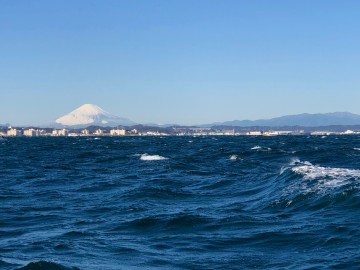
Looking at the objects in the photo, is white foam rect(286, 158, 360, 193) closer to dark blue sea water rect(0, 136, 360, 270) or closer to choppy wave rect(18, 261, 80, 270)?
dark blue sea water rect(0, 136, 360, 270)

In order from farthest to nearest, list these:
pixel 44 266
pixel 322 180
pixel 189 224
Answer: pixel 322 180
pixel 189 224
pixel 44 266

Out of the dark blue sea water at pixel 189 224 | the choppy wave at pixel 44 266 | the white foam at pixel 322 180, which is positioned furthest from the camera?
the white foam at pixel 322 180

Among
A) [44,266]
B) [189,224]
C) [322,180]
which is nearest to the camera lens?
[44,266]

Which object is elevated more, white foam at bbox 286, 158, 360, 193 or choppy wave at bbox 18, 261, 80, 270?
white foam at bbox 286, 158, 360, 193

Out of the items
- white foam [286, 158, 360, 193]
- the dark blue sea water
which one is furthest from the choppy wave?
white foam [286, 158, 360, 193]

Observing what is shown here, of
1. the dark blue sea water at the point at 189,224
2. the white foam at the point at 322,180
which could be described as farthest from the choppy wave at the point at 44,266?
the white foam at the point at 322,180

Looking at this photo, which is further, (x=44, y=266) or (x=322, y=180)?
(x=322, y=180)

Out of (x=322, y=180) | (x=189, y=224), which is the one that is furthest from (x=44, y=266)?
(x=322, y=180)

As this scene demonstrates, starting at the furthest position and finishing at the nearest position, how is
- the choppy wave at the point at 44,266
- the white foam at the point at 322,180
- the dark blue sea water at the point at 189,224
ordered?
1. the white foam at the point at 322,180
2. the dark blue sea water at the point at 189,224
3. the choppy wave at the point at 44,266

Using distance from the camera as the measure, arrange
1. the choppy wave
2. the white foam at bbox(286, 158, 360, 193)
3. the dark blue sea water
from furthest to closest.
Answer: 1. the white foam at bbox(286, 158, 360, 193)
2. the dark blue sea water
3. the choppy wave

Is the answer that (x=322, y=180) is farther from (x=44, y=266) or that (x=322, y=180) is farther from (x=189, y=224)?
(x=44, y=266)

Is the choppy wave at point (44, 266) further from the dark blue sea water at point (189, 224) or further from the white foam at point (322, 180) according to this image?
the white foam at point (322, 180)

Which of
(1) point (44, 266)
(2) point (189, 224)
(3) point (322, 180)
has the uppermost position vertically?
(3) point (322, 180)

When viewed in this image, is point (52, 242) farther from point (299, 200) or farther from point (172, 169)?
point (172, 169)
